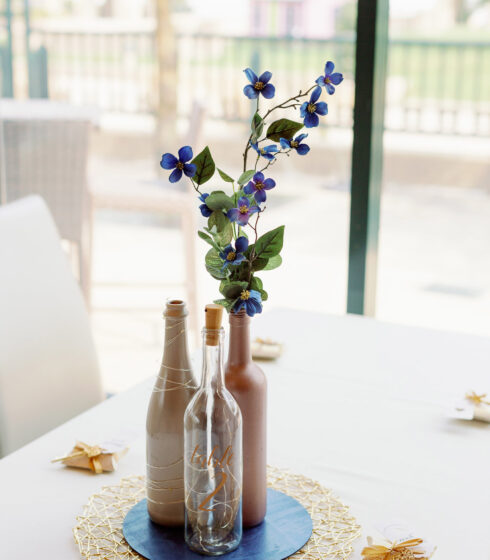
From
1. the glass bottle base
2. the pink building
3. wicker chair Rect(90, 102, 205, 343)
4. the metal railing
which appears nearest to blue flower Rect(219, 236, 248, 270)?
the glass bottle base

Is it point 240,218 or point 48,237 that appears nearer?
point 240,218

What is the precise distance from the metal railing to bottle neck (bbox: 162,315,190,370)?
4.58 m

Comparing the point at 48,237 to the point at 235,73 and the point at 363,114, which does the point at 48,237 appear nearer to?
the point at 363,114

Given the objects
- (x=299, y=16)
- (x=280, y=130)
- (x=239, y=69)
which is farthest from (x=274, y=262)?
(x=299, y=16)

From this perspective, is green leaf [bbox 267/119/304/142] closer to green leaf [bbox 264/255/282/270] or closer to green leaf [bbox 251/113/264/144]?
green leaf [bbox 251/113/264/144]

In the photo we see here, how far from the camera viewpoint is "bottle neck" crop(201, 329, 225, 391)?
2.63ft

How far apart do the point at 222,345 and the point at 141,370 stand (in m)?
2.25

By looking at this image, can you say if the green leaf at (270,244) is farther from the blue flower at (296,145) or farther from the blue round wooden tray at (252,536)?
the blue round wooden tray at (252,536)

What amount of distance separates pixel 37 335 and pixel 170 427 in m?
0.68

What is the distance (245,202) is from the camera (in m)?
0.79

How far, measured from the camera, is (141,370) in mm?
3012

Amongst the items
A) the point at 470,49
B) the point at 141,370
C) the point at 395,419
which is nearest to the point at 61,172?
the point at 141,370

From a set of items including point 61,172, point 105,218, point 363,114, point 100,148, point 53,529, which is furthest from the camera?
point 100,148

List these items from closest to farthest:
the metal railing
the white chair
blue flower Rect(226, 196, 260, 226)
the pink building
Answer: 1. blue flower Rect(226, 196, 260, 226)
2. the white chair
3. the metal railing
4. the pink building
